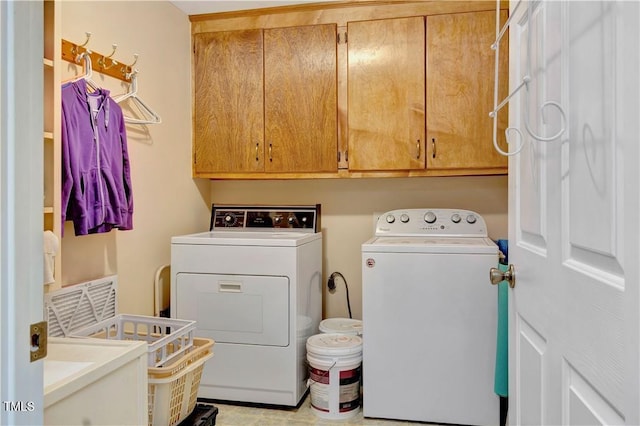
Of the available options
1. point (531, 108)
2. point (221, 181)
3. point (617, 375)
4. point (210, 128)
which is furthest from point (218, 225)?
point (617, 375)

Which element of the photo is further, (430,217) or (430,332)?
(430,217)

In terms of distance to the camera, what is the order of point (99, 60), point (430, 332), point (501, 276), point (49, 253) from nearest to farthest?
point (501, 276) < point (49, 253) < point (99, 60) < point (430, 332)

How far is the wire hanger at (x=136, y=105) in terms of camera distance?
90.4 inches

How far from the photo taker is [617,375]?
0.64 m

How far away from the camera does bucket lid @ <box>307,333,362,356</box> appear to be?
7.96 feet

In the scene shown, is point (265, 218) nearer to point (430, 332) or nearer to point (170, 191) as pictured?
point (170, 191)

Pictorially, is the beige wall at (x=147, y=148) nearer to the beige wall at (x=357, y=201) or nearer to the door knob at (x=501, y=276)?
the beige wall at (x=357, y=201)

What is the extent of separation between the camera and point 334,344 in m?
2.49

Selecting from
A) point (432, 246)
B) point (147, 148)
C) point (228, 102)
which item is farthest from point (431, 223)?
point (147, 148)

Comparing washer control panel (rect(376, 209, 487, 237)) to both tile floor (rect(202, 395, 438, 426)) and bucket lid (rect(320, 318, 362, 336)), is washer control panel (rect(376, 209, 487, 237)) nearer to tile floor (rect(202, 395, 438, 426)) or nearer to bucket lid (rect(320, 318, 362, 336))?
bucket lid (rect(320, 318, 362, 336))

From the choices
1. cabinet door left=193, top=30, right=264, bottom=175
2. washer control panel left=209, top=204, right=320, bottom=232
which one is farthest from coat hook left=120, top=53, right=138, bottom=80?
washer control panel left=209, top=204, right=320, bottom=232

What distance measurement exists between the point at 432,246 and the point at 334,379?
2.81 ft

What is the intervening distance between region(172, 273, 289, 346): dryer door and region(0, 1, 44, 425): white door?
6.07 feet

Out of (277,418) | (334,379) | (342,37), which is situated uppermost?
(342,37)
